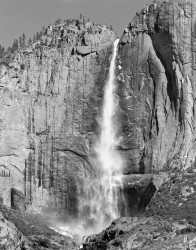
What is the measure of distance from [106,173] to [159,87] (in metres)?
11.5

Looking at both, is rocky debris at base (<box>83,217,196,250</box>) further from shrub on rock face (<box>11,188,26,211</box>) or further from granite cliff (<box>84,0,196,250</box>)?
shrub on rock face (<box>11,188,26,211</box>)

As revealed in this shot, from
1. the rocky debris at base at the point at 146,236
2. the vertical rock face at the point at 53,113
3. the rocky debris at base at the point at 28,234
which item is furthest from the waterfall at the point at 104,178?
the rocky debris at base at the point at 146,236

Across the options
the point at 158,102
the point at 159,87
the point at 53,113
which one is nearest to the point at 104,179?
the point at 53,113

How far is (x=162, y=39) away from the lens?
120 metres

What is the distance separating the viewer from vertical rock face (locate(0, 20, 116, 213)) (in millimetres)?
122250

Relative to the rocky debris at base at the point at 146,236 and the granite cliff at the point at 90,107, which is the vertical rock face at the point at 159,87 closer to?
the granite cliff at the point at 90,107

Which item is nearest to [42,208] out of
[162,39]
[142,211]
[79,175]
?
[79,175]

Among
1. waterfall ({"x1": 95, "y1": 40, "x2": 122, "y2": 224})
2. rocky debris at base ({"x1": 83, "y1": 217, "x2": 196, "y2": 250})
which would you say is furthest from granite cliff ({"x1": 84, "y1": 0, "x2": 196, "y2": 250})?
rocky debris at base ({"x1": 83, "y1": 217, "x2": 196, "y2": 250})

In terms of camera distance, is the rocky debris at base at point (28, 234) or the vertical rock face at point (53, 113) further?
the vertical rock face at point (53, 113)

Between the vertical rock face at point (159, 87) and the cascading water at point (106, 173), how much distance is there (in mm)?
1327

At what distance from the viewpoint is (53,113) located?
125m

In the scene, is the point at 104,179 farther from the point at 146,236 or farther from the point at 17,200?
the point at 146,236

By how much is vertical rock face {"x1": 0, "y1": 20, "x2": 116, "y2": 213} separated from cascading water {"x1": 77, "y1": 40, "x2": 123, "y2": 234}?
3.27 ft

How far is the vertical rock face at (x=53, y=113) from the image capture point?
122m
